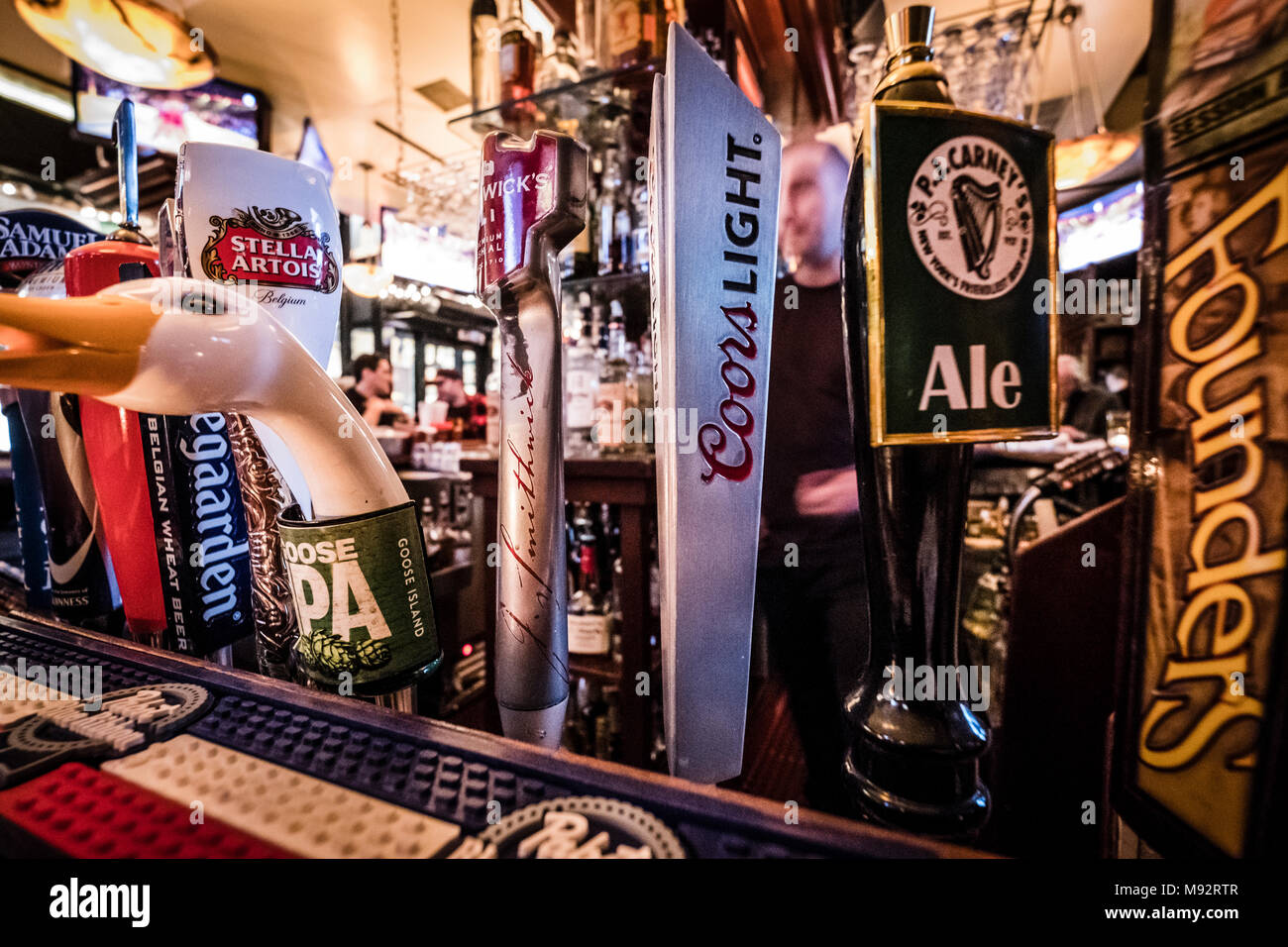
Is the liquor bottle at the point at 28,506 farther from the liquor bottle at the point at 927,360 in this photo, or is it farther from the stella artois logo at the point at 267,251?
the liquor bottle at the point at 927,360

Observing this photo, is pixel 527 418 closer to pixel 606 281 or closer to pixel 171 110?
pixel 606 281

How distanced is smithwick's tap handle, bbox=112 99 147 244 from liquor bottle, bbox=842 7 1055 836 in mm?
750

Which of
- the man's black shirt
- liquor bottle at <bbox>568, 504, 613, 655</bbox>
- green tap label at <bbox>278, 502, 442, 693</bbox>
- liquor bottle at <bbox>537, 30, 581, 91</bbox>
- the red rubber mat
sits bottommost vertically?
liquor bottle at <bbox>568, 504, 613, 655</bbox>

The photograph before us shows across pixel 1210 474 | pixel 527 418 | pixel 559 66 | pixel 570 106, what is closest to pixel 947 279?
pixel 1210 474

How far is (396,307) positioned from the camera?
21.5 feet

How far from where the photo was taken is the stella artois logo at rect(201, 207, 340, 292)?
52 cm

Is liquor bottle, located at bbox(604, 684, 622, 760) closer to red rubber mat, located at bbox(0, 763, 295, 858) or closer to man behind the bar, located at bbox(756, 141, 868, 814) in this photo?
man behind the bar, located at bbox(756, 141, 868, 814)

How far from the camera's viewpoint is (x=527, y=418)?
1.72 feet

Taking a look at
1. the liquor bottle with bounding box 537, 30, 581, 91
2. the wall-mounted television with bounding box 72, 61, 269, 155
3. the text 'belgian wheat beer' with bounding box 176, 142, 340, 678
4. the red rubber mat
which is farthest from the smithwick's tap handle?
the wall-mounted television with bounding box 72, 61, 269, 155

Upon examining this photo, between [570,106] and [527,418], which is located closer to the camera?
[527,418]

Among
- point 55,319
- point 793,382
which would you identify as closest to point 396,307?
point 793,382

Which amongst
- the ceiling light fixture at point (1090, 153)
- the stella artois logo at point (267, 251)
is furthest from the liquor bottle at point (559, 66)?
the ceiling light fixture at point (1090, 153)

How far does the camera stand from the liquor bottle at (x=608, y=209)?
171 centimetres

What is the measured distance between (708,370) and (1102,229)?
6271 mm
